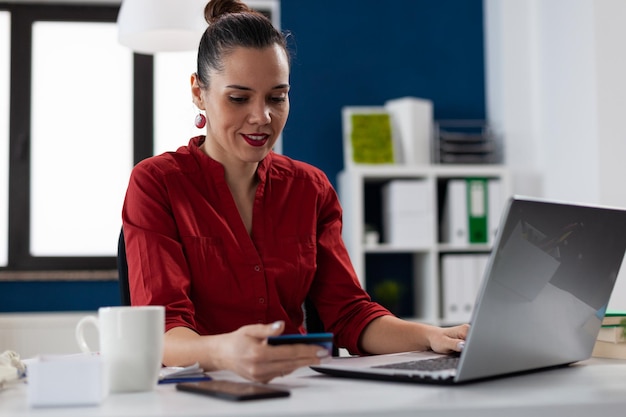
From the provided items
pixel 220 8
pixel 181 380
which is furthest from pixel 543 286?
pixel 220 8

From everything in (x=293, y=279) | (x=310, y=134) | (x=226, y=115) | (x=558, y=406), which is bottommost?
(x=558, y=406)

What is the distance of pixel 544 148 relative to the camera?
393 centimetres

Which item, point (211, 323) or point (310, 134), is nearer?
point (211, 323)

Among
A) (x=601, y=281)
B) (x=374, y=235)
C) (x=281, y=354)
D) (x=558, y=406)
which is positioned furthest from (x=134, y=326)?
(x=374, y=235)

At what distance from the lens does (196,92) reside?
178cm

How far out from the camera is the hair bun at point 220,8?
6.32ft

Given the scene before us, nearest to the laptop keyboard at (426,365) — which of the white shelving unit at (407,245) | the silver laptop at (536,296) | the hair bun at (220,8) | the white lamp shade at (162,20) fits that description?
the silver laptop at (536,296)

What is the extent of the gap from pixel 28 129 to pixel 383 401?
11.6 ft

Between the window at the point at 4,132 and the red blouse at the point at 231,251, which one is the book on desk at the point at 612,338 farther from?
the window at the point at 4,132

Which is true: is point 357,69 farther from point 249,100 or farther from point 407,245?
point 249,100

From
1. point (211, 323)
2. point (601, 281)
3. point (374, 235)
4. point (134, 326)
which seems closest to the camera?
point (134, 326)

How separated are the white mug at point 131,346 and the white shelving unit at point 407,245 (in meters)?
2.67

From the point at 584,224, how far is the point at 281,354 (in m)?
0.41

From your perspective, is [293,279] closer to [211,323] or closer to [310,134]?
[211,323]
